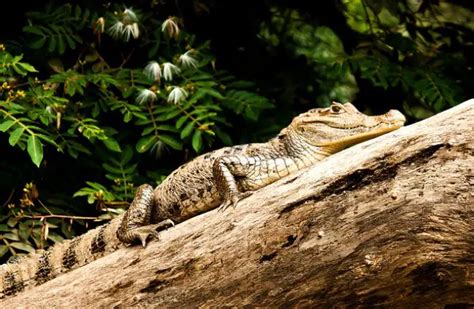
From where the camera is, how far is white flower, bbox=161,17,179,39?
5.67 meters

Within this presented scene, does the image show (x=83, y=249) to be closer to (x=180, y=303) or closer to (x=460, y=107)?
(x=180, y=303)

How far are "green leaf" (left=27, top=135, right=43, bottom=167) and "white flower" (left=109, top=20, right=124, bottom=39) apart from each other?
1175 millimetres

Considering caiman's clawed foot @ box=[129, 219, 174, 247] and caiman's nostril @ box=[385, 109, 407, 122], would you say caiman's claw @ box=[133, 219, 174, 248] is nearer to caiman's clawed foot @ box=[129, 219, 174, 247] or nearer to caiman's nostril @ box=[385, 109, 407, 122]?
caiman's clawed foot @ box=[129, 219, 174, 247]

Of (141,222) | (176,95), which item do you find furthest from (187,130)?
(141,222)

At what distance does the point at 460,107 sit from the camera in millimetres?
3271

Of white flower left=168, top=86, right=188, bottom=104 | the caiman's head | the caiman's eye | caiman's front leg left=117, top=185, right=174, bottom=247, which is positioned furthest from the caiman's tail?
the caiman's eye

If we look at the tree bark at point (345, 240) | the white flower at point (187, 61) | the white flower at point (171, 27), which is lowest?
the tree bark at point (345, 240)

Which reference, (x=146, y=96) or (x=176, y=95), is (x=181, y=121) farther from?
(x=146, y=96)

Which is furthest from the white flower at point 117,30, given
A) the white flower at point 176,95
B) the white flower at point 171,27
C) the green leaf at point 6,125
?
the green leaf at point 6,125

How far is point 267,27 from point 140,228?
9.28ft

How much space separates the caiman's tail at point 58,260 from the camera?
4.54m

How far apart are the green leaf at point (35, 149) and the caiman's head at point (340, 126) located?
1.44m

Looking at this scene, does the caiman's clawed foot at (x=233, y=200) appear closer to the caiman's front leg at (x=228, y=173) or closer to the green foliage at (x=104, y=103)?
the caiman's front leg at (x=228, y=173)

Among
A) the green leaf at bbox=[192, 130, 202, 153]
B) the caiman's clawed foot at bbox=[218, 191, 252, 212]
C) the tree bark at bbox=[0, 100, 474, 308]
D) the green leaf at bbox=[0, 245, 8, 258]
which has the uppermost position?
the green leaf at bbox=[192, 130, 202, 153]
